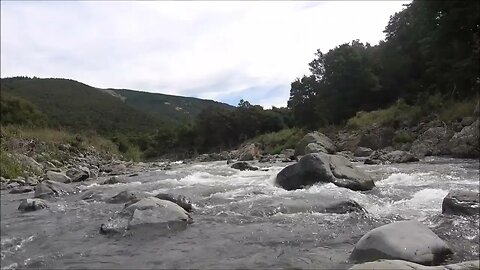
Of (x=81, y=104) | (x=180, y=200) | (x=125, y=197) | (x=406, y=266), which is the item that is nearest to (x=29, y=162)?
(x=125, y=197)

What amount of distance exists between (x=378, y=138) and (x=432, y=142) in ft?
13.7

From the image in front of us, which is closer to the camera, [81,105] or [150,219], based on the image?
[150,219]

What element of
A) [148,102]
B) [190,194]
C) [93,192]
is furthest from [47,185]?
[148,102]

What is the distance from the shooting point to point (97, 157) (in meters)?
23.9

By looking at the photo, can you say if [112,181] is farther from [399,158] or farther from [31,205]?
[399,158]

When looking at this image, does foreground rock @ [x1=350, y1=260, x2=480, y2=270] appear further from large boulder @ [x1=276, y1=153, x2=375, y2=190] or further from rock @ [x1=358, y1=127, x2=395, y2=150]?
rock @ [x1=358, y1=127, x2=395, y2=150]

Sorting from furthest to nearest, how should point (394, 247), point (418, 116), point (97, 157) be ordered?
1. point (97, 157)
2. point (418, 116)
3. point (394, 247)

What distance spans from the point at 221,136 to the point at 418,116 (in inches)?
1595

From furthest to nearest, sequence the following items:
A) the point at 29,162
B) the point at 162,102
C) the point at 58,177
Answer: the point at 162,102 → the point at 29,162 → the point at 58,177

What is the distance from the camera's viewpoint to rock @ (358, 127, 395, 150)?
2156 cm

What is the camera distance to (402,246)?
468 centimetres

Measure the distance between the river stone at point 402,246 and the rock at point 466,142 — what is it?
11726 millimetres

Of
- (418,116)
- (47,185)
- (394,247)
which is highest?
(418,116)

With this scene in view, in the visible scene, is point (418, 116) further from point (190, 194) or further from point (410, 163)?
point (190, 194)
